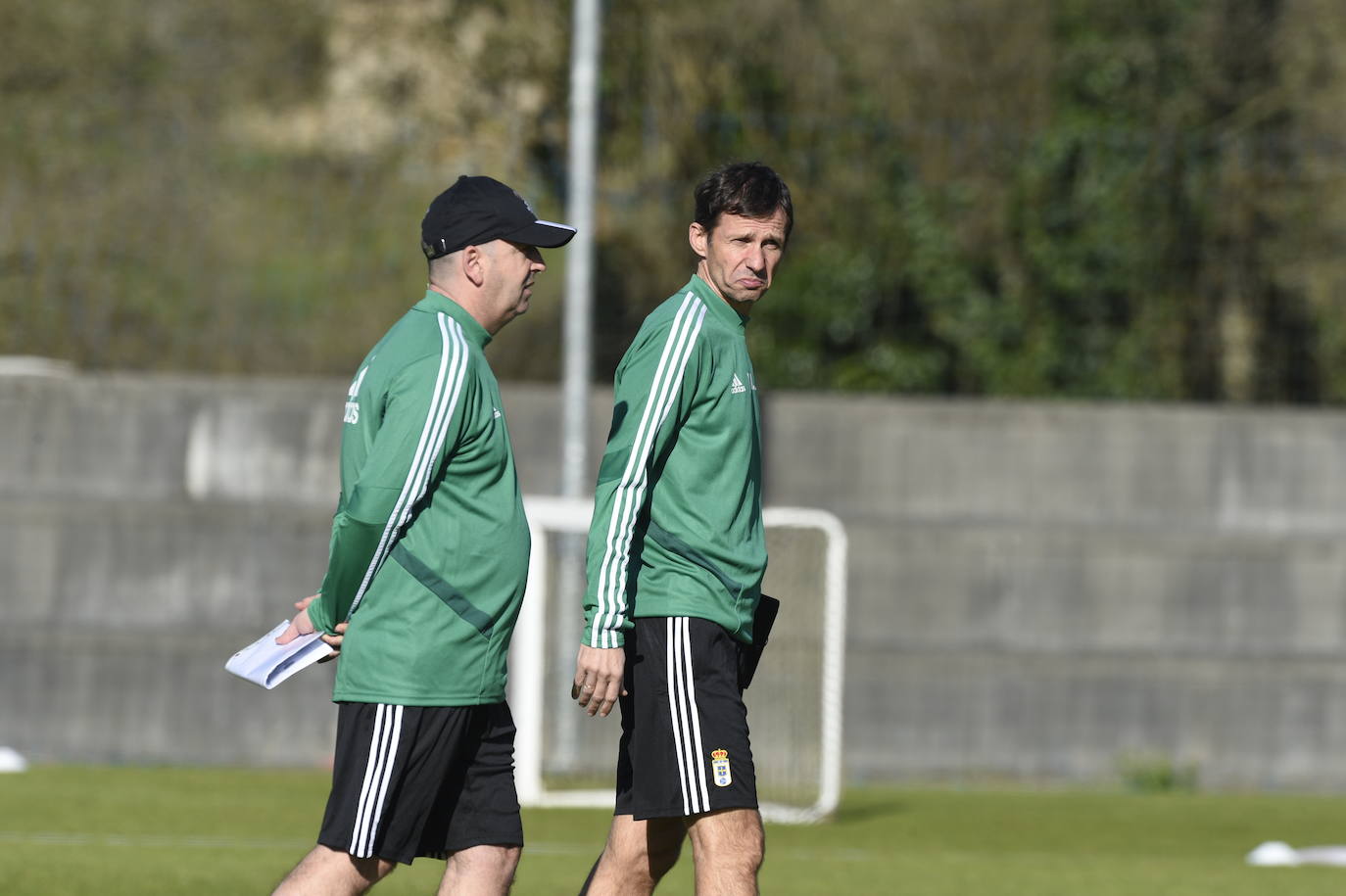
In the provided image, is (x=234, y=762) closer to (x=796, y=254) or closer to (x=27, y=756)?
(x=27, y=756)

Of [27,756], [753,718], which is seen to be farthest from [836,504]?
[27,756]

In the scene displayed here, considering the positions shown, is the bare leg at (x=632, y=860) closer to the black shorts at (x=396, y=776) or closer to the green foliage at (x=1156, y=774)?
the black shorts at (x=396, y=776)

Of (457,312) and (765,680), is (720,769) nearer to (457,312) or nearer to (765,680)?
(457,312)

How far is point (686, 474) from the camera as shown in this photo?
4.81 m

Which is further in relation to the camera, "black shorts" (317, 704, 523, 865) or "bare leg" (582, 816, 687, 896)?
"bare leg" (582, 816, 687, 896)

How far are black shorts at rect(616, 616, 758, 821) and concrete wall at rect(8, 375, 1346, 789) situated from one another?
7.05m

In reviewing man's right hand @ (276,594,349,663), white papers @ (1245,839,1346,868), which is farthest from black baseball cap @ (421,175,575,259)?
white papers @ (1245,839,1346,868)

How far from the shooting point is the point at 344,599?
4.39 metres

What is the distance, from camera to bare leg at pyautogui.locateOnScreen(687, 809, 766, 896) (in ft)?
15.2

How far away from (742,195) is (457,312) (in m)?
0.85

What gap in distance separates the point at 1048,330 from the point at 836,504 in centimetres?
242

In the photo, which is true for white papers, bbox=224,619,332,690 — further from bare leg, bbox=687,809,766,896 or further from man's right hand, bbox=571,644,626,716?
bare leg, bbox=687,809,766,896

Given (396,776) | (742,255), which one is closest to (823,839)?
(742,255)

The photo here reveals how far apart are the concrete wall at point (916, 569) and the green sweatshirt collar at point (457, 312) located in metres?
7.29
